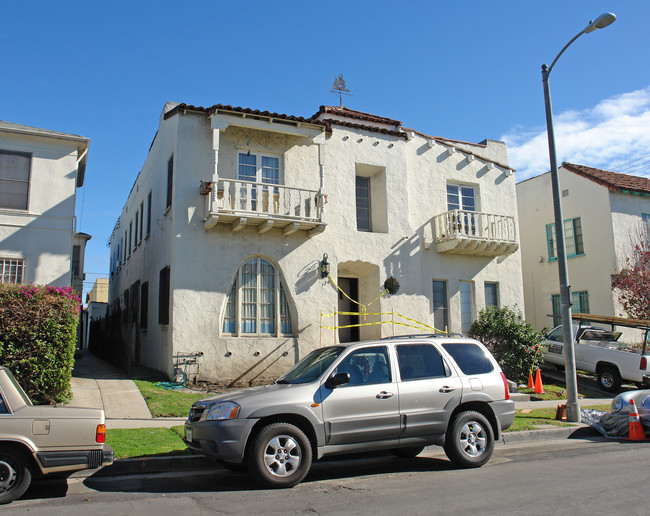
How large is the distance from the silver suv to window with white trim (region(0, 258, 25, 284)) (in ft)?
29.9

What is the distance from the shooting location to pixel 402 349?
25.8 feet

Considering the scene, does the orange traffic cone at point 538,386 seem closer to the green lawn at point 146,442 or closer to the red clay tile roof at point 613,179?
the green lawn at point 146,442

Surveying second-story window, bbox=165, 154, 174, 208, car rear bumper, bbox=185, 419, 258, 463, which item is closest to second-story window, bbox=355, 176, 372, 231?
second-story window, bbox=165, 154, 174, 208

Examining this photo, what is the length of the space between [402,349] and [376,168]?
34.7 ft

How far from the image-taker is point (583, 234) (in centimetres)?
2308

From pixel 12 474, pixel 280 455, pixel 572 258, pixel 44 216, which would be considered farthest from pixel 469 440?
pixel 572 258

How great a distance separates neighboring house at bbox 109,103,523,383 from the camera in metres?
14.5

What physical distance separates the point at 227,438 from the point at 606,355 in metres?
13.3

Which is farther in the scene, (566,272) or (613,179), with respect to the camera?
(613,179)

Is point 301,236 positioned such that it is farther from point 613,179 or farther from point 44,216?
point 613,179

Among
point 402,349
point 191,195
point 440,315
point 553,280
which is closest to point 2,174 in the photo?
point 191,195

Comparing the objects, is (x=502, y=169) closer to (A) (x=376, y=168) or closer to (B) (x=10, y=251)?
(A) (x=376, y=168)

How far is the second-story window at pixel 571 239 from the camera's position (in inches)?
917

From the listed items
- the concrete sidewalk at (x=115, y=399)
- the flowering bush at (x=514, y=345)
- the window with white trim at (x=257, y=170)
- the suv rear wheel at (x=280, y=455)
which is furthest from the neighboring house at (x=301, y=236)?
the suv rear wheel at (x=280, y=455)
